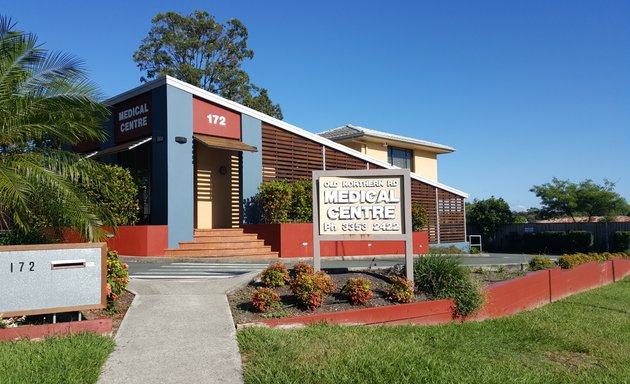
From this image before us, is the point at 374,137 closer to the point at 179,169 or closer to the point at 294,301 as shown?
the point at 179,169

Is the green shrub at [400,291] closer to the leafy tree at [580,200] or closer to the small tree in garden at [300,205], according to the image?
the small tree in garden at [300,205]

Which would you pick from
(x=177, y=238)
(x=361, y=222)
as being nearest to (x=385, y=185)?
(x=361, y=222)

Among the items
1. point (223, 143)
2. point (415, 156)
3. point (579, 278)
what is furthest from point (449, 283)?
point (415, 156)

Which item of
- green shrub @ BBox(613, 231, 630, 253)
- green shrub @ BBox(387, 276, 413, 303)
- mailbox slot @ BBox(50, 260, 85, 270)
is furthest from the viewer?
green shrub @ BBox(613, 231, 630, 253)

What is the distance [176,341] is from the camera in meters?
6.04

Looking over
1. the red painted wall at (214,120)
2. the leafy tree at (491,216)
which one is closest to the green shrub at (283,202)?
the red painted wall at (214,120)

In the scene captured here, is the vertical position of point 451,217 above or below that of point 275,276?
above

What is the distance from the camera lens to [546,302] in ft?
37.9

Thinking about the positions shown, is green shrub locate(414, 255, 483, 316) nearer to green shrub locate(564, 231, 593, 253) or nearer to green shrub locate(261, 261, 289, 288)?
green shrub locate(261, 261, 289, 288)

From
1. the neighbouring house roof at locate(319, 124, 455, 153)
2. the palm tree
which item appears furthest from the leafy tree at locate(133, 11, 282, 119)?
the palm tree

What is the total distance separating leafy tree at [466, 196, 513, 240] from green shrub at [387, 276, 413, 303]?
1161 inches

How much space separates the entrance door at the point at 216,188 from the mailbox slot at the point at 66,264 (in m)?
11.4

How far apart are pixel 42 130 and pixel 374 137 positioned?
21471mm

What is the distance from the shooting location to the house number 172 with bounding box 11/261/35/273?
251 inches
